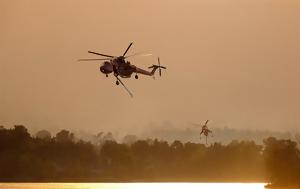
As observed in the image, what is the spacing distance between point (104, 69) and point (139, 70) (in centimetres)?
1301

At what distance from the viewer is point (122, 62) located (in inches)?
6284

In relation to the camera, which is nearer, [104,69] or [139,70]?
[104,69]

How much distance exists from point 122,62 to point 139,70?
28.0 ft

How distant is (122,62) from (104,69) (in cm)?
513

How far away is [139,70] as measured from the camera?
167 metres

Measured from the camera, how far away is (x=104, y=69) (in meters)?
156
